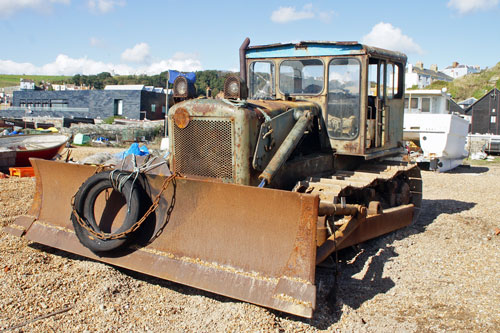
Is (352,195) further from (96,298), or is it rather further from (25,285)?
(25,285)

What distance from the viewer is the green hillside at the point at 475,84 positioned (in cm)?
4684

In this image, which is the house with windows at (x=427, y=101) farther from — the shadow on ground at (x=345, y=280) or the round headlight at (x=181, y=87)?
the round headlight at (x=181, y=87)

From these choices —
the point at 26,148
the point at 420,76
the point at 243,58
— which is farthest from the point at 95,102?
the point at 420,76

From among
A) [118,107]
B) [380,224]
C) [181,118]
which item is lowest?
[380,224]

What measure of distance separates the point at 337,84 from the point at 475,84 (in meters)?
48.4

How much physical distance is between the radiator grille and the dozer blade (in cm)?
54

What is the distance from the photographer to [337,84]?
6.37m

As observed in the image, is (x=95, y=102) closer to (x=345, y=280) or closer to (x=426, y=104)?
(x=426, y=104)

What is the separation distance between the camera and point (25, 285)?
4.45 m

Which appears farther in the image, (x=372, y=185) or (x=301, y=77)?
(x=301, y=77)

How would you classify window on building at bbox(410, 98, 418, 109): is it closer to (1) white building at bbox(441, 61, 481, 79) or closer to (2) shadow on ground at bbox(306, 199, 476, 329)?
(2) shadow on ground at bbox(306, 199, 476, 329)

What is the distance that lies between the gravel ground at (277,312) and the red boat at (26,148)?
7517 millimetres

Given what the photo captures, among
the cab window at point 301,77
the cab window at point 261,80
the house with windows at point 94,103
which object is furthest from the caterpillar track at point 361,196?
the house with windows at point 94,103

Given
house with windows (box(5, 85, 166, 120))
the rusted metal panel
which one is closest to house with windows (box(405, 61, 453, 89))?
house with windows (box(5, 85, 166, 120))
